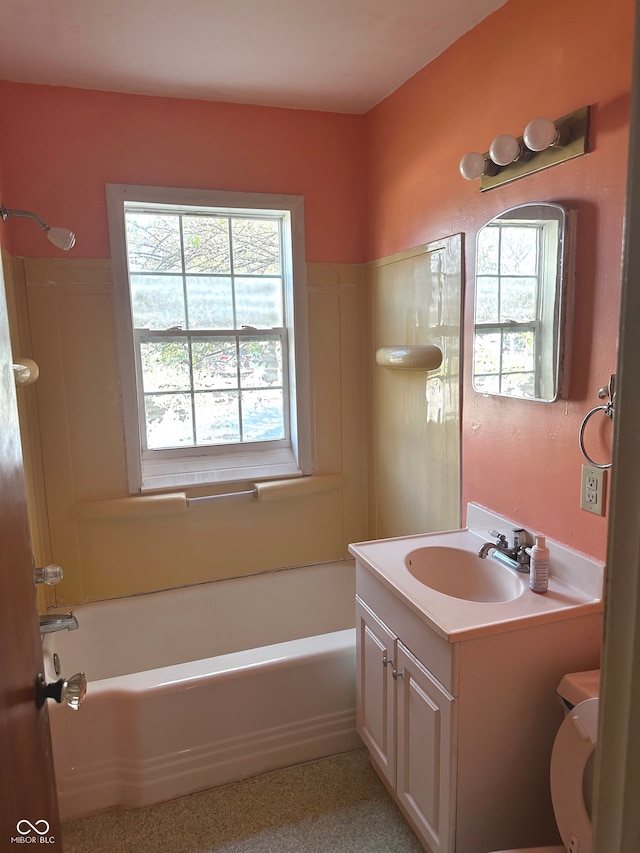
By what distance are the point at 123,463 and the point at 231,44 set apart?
1736mm

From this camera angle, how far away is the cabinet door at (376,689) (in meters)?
1.71

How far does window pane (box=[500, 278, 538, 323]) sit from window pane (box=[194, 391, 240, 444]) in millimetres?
1424

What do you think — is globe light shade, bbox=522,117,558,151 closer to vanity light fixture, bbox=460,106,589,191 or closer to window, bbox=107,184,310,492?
vanity light fixture, bbox=460,106,589,191

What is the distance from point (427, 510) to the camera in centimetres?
240

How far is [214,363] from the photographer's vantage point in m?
2.71

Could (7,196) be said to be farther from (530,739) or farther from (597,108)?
(530,739)

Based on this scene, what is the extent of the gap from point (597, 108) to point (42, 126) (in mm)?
2069

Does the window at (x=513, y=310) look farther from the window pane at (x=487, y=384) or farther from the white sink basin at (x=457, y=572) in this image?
the white sink basin at (x=457, y=572)

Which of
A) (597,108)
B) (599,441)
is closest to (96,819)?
(599,441)

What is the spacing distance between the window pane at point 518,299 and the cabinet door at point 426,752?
106 centimetres

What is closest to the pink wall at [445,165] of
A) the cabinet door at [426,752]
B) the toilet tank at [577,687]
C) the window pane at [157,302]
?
the window pane at [157,302]

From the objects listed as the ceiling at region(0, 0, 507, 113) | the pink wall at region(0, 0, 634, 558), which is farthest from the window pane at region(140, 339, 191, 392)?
the ceiling at region(0, 0, 507, 113)

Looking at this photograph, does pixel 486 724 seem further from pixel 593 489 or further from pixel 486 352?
pixel 486 352

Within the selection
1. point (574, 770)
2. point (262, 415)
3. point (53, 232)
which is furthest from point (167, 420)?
point (574, 770)
